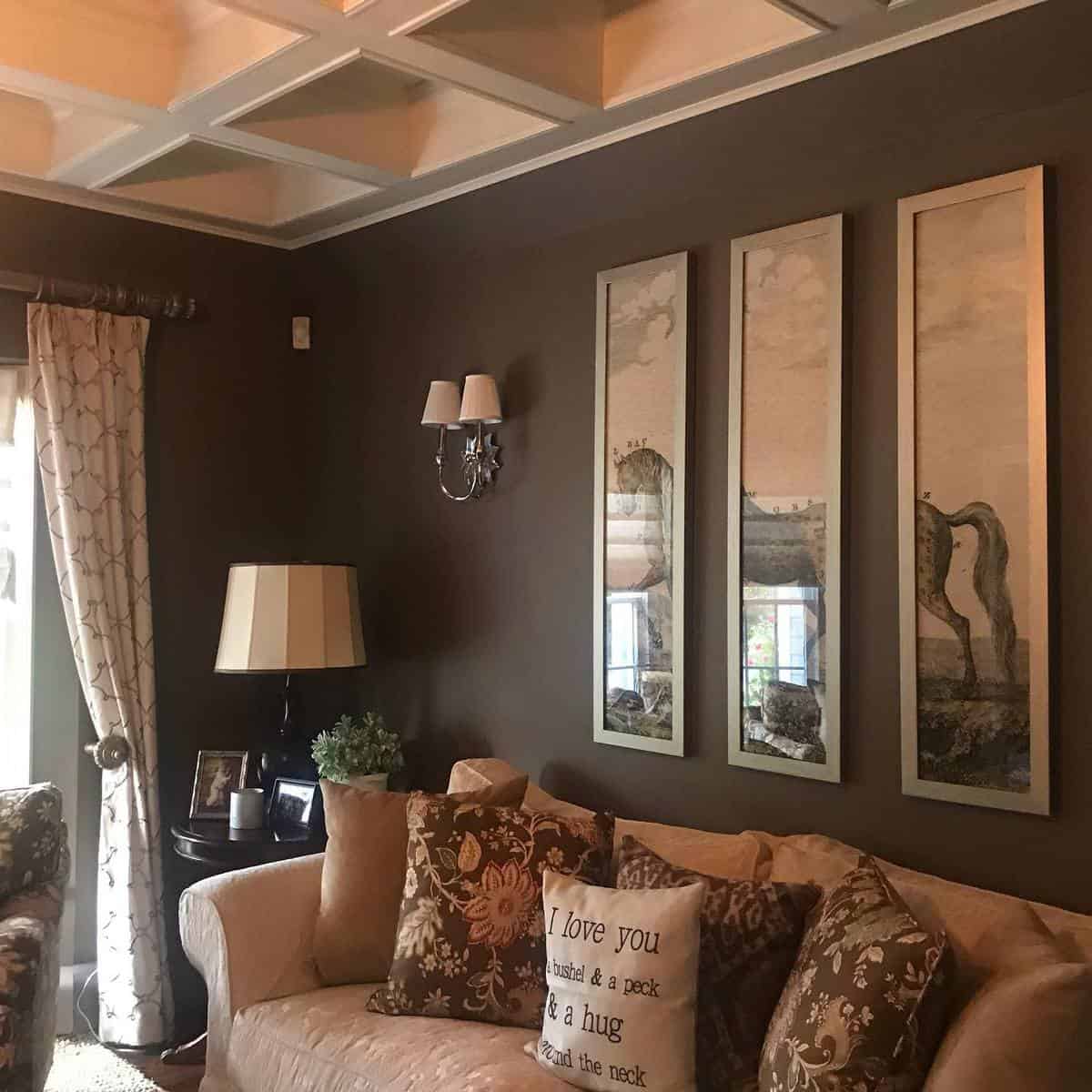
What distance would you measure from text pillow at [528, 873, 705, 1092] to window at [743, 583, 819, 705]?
2.26 ft

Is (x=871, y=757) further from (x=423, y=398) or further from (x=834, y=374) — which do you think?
(x=423, y=398)

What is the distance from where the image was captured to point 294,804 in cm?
355

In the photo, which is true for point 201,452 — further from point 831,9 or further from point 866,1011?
point 866,1011

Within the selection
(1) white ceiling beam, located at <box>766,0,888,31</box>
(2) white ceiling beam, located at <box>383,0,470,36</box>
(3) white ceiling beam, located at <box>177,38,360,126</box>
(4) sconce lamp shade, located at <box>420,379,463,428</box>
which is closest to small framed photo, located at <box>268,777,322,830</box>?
(4) sconce lamp shade, located at <box>420,379,463,428</box>

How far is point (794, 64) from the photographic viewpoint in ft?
8.54

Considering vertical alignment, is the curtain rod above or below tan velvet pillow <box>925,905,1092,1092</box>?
above

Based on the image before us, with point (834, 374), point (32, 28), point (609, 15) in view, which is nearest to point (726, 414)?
point (834, 374)

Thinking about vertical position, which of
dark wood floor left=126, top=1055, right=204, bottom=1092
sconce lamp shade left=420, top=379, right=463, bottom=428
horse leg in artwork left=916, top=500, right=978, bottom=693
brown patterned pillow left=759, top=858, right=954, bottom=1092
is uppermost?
sconce lamp shade left=420, top=379, right=463, bottom=428

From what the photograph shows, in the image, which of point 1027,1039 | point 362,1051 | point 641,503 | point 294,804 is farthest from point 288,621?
point 1027,1039

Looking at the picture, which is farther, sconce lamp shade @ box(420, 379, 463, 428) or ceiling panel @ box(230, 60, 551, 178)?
sconce lamp shade @ box(420, 379, 463, 428)

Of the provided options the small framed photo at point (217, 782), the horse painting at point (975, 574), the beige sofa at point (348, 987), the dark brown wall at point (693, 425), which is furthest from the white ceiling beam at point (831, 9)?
the small framed photo at point (217, 782)

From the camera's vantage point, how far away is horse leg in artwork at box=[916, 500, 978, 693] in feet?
8.04

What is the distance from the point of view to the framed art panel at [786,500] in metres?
2.69

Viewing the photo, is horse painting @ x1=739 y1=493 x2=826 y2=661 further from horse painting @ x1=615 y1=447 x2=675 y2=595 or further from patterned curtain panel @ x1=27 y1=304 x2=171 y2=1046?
patterned curtain panel @ x1=27 y1=304 x2=171 y2=1046
